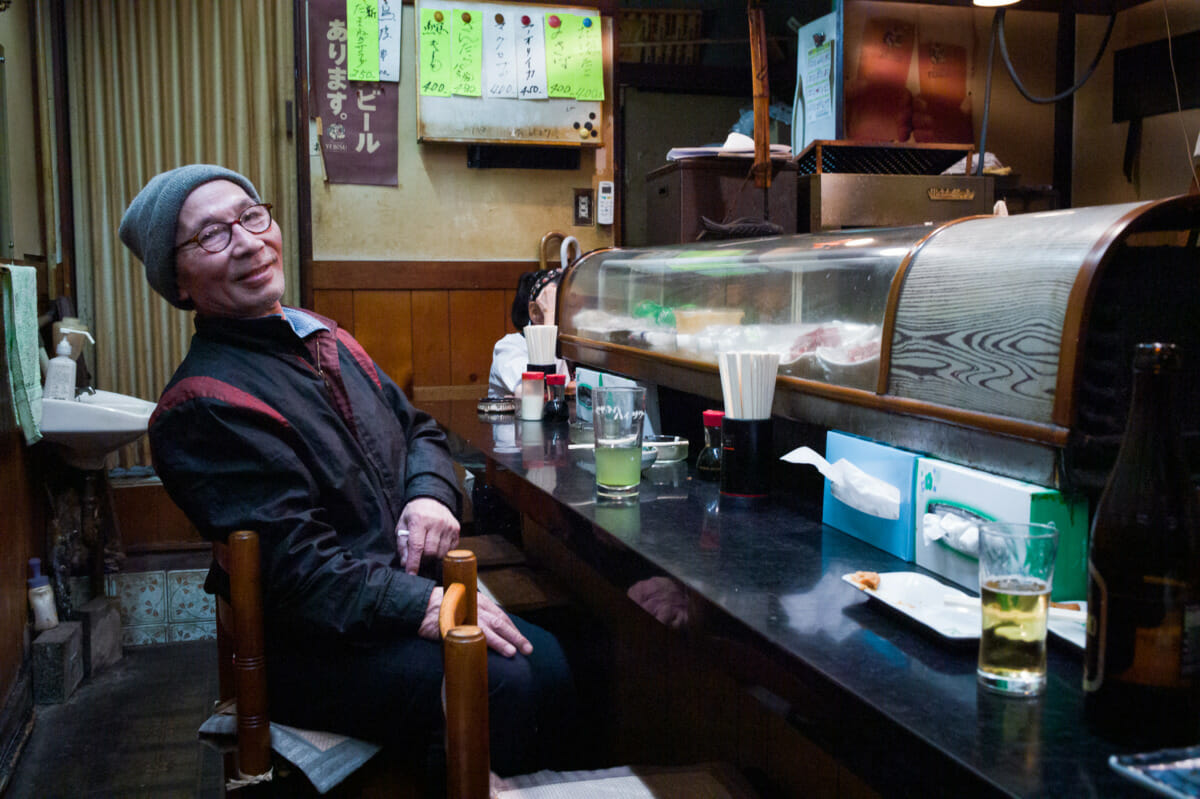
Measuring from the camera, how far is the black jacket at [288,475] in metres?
1.66

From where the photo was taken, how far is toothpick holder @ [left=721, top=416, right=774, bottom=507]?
177 cm

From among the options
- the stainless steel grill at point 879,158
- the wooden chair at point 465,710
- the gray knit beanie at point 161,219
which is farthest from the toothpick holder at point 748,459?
the stainless steel grill at point 879,158

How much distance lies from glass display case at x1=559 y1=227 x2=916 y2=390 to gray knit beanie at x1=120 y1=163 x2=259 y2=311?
114 centimetres

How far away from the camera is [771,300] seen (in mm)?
2029

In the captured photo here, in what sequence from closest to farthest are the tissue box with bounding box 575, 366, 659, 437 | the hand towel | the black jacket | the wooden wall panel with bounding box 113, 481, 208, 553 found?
the black jacket, the tissue box with bounding box 575, 366, 659, 437, the hand towel, the wooden wall panel with bounding box 113, 481, 208, 553

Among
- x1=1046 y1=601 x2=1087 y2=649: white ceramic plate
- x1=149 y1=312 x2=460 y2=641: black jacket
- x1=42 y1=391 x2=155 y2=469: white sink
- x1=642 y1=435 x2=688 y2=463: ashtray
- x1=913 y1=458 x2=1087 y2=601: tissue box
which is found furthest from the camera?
x1=42 y1=391 x2=155 y2=469: white sink

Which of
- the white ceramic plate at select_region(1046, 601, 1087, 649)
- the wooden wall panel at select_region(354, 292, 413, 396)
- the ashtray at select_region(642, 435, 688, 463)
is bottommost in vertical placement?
the white ceramic plate at select_region(1046, 601, 1087, 649)

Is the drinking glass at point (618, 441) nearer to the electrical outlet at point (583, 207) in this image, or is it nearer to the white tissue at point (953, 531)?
the white tissue at point (953, 531)

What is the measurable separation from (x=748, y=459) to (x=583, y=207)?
323cm

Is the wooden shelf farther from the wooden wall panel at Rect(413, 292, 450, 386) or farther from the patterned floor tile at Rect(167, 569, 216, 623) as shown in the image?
the patterned floor tile at Rect(167, 569, 216, 623)

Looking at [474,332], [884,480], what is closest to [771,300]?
[884,480]

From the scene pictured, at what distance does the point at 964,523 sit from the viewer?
127 cm

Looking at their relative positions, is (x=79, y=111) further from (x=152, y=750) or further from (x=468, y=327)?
(x=152, y=750)

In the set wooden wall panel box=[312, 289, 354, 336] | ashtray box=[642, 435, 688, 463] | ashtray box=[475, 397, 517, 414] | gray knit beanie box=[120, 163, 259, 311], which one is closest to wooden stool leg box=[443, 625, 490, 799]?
ashtray box=[642, 435, 688, 463]
